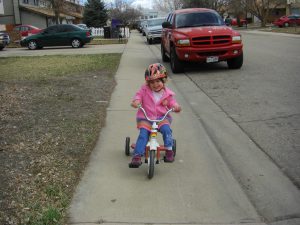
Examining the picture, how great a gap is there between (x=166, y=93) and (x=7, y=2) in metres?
49.1

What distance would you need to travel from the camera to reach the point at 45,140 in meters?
6.00

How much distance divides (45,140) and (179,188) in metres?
2.27

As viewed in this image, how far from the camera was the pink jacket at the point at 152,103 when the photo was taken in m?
5.08

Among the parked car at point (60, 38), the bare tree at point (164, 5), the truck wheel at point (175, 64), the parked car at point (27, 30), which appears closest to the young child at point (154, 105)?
the truck wheel at point (175, 64)

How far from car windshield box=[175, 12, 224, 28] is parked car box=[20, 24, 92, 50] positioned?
15384 mm

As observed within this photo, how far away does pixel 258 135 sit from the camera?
6.24m

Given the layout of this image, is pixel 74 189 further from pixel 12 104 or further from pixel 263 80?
pixel 263 80

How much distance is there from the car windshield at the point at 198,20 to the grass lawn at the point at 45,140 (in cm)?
340

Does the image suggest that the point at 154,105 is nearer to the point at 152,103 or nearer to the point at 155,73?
the point at 152,103

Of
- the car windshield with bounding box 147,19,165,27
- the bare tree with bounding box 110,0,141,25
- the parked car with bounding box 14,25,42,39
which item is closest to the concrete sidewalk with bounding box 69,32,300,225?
the car windshield with bounding box 147,19,165,27

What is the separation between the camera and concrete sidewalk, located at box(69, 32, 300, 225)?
394 cm

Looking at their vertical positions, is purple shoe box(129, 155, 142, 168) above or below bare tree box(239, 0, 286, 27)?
below

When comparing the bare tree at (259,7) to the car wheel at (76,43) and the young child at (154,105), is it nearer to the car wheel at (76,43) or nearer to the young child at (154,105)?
the car wheel at (76,43)

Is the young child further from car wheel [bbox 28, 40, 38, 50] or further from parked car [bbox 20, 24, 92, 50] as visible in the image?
car wheel [bbox 28, 40, 38, 50]
